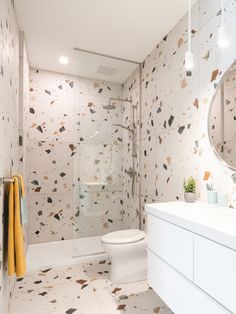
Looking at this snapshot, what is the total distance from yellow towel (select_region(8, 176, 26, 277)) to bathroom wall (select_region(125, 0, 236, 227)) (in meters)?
1.41

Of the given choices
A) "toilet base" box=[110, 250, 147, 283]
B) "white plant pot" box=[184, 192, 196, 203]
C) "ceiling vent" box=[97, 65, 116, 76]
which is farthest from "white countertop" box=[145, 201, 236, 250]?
"ceiling vent" box=[97, 65, 116, 76]

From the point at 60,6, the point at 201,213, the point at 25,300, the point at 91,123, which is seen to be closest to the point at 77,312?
the point at 25,300

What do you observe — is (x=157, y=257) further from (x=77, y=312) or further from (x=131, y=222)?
(x=131, y=222)

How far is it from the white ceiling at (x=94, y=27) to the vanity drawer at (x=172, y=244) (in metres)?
1.86

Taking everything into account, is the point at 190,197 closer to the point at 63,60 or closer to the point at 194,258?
the point at 194,258

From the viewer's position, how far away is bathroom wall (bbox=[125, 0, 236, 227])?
61.7 inches

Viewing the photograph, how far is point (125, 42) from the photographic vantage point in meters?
2.36

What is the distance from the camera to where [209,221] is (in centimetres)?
107

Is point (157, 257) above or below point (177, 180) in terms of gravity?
below

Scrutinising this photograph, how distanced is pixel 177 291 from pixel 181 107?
59.2 inches

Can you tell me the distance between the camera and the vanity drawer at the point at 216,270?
853mm

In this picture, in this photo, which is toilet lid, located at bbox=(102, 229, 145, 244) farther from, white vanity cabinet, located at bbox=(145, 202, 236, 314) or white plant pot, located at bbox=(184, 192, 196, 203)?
white plant pot, located at bbox=(184, 192, 196, 203)

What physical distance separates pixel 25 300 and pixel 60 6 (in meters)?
2.64

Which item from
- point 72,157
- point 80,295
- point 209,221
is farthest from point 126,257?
point 72,157
